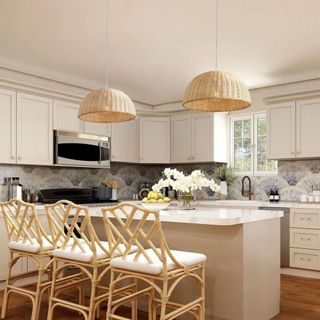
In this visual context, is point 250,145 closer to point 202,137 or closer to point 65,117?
point 202,137

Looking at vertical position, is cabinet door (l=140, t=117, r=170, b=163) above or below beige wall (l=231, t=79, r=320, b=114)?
below

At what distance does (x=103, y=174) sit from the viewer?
247 inches

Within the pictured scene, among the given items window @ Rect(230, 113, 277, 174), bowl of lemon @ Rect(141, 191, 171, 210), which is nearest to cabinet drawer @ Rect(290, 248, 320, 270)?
window @ Rect(230, 113, 277, 174)

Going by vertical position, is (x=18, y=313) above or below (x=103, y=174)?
below

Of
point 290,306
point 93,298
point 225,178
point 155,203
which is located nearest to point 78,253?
point 93,298

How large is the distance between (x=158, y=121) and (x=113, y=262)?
4.29 m

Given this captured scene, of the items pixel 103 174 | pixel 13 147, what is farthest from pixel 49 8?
pixel 103 174

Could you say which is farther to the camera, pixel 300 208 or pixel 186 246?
pixel 300 208

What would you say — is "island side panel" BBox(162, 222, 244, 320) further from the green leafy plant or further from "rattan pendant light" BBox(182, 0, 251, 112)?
the green leafy plant

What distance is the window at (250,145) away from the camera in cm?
602

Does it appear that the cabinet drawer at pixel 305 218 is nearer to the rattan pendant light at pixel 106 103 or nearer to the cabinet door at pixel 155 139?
the cabinet door at pixel 155 139

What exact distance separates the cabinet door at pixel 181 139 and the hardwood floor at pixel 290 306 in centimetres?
268

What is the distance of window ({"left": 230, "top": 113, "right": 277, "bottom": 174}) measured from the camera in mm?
6020

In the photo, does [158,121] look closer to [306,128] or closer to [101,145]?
[101,145]
